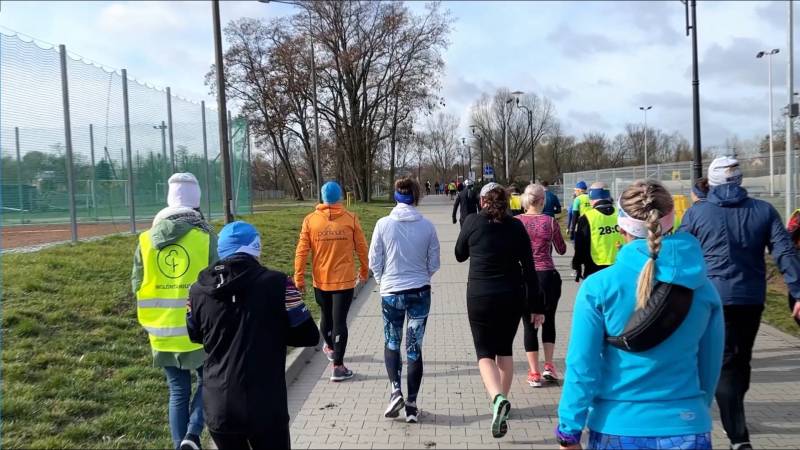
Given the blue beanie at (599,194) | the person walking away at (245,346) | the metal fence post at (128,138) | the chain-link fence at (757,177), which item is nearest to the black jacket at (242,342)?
the person walking away at (245,346)

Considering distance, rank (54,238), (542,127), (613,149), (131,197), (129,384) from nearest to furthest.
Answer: (129,384) < (54,238) < (131,197) < (542,127) < (613,149)

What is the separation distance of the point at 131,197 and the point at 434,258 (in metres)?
10.8

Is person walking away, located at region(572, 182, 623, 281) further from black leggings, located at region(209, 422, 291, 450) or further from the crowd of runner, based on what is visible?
black leggings, located at region(209, 422, 291, 450)

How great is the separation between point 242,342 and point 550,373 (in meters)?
3.68

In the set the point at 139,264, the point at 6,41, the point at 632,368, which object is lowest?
the point at 632,368

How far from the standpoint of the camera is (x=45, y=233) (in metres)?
10.7

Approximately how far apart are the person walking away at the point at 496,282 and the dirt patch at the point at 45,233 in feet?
23.9

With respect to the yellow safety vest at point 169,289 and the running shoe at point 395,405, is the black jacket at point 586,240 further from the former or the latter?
→ the yellow safety vest at point 169,289

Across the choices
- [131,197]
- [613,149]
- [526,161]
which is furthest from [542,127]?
[131,197]

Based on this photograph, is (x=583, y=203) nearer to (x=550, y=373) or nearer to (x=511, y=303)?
(x=550, y=373)

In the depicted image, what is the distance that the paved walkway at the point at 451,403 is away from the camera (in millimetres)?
4562

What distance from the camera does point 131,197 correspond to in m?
13.9

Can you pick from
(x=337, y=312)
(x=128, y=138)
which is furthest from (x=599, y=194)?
(x=128, y=138)

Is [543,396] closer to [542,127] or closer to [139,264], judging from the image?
[139,264]
